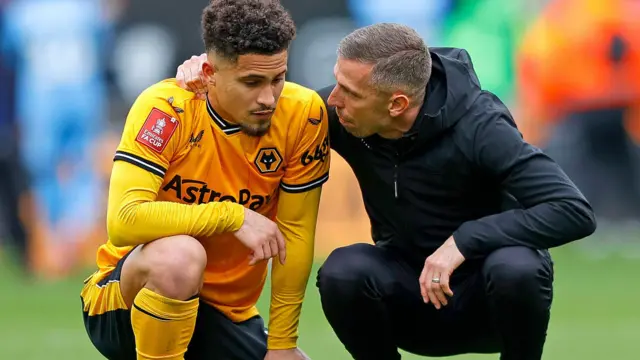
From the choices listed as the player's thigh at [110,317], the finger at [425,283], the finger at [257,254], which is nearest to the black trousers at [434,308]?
the finger at [425,283]

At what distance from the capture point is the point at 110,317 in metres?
4.92

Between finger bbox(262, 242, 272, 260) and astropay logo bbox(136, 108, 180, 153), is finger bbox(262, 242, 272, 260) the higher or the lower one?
the lower one

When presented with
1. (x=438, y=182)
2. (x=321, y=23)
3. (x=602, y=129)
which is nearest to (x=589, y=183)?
(x=602, y=129)

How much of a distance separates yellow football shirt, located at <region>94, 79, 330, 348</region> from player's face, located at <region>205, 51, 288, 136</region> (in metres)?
0.12

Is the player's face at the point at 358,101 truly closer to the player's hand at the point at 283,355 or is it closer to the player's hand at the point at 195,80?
the player's hand at the point at 195,80

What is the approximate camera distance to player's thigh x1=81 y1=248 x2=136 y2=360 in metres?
4.86

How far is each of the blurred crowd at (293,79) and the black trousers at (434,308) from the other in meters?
5.75

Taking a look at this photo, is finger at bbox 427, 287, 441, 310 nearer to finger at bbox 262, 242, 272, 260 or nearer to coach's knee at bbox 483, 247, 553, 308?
coach's knee at bbox 483, 247, 553, 308

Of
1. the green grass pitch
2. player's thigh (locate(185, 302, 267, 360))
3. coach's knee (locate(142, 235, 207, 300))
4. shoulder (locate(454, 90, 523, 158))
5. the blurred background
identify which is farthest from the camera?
the blurred background

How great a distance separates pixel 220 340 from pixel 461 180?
1179 millimetres

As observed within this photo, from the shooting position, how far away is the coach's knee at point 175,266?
4.52 m

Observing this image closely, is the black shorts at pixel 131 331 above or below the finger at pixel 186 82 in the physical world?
below

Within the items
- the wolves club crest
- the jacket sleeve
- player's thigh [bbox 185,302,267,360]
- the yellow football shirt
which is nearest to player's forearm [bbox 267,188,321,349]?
the yellow football shirt

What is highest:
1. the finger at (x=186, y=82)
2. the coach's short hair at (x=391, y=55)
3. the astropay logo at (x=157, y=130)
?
the coach's short hair at (x=391, y=55)
